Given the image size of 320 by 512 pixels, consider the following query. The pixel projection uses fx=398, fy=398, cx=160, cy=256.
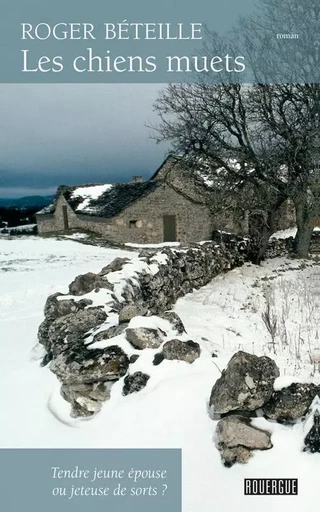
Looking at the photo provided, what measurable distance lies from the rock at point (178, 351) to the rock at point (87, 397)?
678 millimetres

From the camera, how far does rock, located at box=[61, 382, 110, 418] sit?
3.76 m

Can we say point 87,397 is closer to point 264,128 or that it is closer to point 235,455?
point 235,455

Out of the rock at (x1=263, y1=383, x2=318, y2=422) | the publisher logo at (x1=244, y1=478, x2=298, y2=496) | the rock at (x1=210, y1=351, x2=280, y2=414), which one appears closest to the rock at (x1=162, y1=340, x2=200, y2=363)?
the rock at (x1=210, y1=351, x2=280, y2=414)

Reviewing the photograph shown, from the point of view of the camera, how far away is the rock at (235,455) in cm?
297

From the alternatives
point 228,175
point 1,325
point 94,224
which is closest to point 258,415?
point 1,325

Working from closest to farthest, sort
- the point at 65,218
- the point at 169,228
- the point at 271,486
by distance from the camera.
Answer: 1. the point at 271,486
2. the point at 169,228
3. the point at 65,218

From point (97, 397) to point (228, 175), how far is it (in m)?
12.3

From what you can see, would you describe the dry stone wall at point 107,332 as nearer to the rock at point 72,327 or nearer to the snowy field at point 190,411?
the rock at point 72,327

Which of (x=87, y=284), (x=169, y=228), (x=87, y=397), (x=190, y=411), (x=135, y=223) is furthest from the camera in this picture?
(x=135, y=223)

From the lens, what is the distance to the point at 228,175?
1484cm

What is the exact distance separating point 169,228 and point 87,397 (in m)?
22.1

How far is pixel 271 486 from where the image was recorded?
2900 mm

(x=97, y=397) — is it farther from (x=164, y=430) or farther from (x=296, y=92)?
(x=296, y=92)

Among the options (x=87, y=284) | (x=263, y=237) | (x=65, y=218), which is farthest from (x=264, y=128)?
(x=65, y=218)
